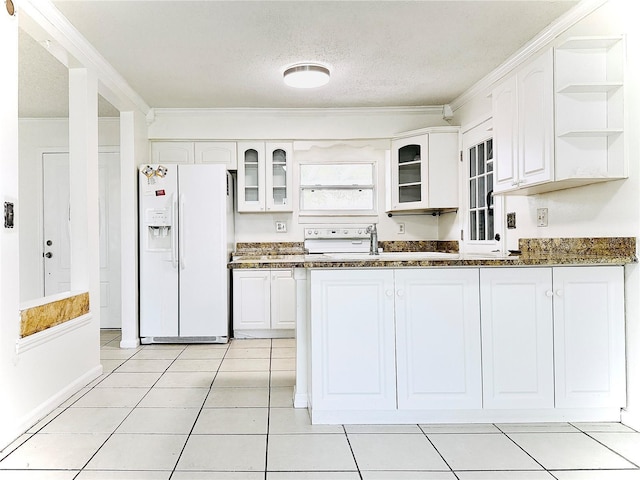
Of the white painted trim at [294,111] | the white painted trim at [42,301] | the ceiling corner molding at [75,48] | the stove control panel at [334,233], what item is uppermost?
the white painted trim at [294,111]

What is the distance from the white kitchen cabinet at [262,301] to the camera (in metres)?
4.24

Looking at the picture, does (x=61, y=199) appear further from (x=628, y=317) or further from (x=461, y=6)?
(x=628, y=317)

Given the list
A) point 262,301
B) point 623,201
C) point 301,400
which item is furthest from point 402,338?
point 262,301

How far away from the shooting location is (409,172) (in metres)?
4.34

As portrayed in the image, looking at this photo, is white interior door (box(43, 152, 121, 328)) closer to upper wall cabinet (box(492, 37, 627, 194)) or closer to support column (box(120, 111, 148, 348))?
support column (box(120, 111, 148, 348))

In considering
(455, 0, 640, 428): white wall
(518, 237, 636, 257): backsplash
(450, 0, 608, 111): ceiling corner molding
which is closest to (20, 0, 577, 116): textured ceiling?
(450, 0, 608, 111): ceiling corner molding

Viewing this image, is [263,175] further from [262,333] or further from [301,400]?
[301,400]

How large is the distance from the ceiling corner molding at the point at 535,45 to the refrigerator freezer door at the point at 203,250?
238 centimetres

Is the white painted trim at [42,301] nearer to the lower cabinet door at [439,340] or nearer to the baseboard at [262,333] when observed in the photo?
the baseboard at [262,333]

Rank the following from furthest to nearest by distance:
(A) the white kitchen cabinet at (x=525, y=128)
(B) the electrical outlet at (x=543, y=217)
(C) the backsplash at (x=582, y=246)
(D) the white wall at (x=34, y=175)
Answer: (D) the white wall at (x=34, y=175), (B) the electrical outlet at (x=543, y=217), (A) the white kitchen cabinet at (x=525, y=128), (C) the backsplash at (x=582, y=246)

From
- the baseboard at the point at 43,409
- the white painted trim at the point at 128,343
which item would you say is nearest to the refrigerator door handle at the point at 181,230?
the white painted trim at the point at 128,343

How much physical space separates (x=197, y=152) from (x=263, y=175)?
724 mm

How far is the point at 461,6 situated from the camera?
245 centimetres

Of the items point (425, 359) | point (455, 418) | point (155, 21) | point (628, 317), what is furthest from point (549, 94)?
point (155, 21)
